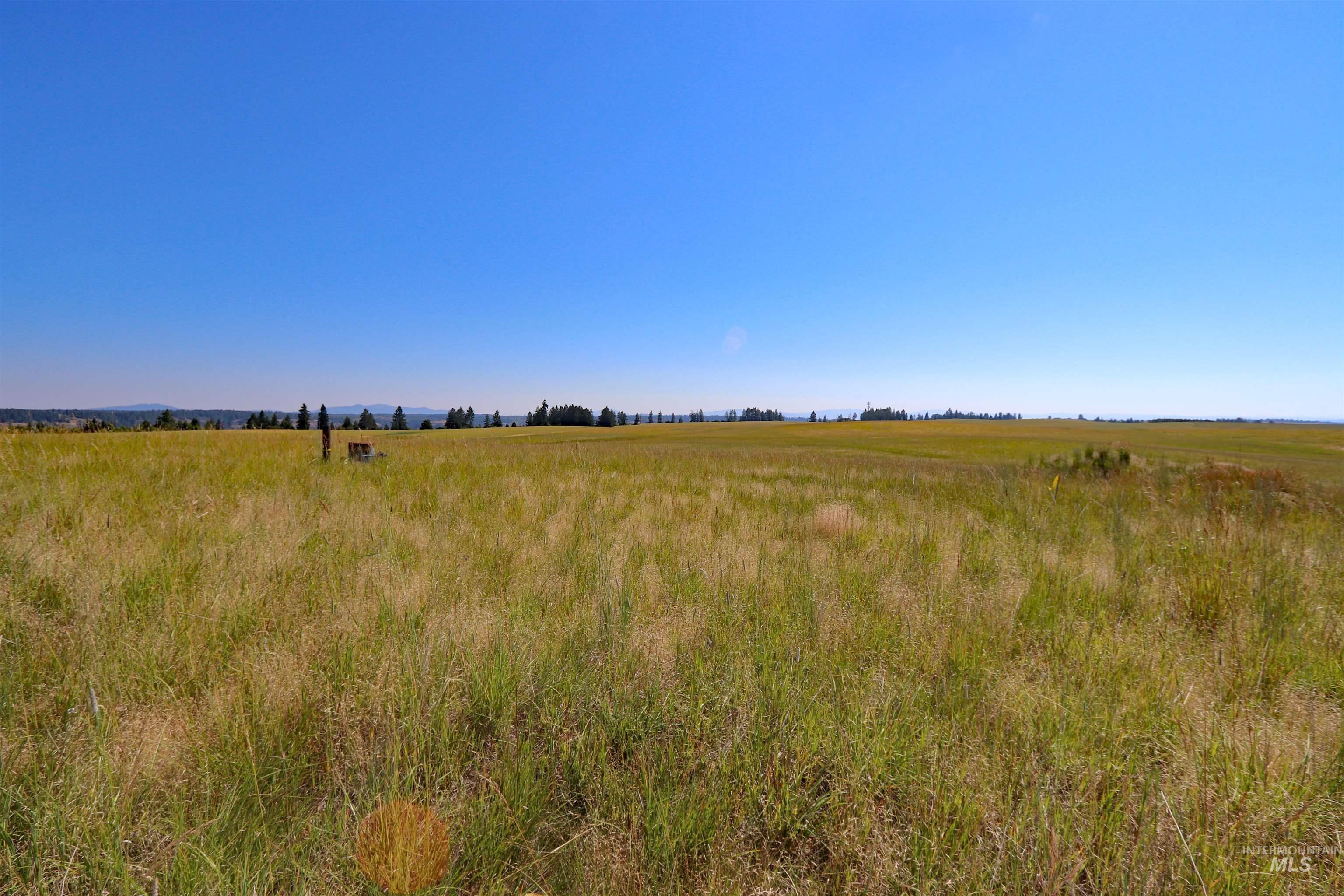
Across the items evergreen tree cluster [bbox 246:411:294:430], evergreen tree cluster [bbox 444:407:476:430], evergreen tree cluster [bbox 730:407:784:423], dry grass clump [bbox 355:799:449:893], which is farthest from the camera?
evergreen tree cluster [bbox 730:407:784:423]

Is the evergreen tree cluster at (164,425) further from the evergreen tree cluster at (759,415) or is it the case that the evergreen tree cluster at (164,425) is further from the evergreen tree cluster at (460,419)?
the evergreen tree cluster at (759,415)

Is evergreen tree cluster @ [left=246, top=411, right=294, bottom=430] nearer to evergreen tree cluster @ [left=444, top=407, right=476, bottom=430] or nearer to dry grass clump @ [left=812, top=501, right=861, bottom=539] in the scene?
evergreen tree cluster @ [left=444, top=407, right=476, bottom=430]

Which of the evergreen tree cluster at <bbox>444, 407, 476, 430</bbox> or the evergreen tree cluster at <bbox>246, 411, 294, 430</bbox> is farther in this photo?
the evergreen tree cluster at <bbox>444, 407, 476, 430</bbox>

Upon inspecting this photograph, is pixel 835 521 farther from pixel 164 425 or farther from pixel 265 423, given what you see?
pixel 265 423

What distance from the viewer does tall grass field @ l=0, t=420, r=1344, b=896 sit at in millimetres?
1319

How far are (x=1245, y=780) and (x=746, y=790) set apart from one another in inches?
72.2

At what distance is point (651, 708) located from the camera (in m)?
1.91

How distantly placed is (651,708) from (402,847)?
947 millimetres

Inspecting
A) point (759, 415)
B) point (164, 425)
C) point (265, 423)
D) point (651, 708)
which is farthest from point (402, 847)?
point (759, 415)

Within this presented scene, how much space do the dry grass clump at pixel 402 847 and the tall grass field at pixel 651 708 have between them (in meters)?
0.02

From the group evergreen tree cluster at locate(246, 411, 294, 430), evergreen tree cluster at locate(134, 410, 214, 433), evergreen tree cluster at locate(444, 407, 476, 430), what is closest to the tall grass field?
evergreen tree cluster at locate(134, 410, 214, 433)

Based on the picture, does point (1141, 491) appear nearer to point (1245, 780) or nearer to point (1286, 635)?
point (1286, 635)

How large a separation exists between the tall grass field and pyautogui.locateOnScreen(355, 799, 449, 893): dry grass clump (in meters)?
0.02

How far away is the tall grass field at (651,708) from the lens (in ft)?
4.33
